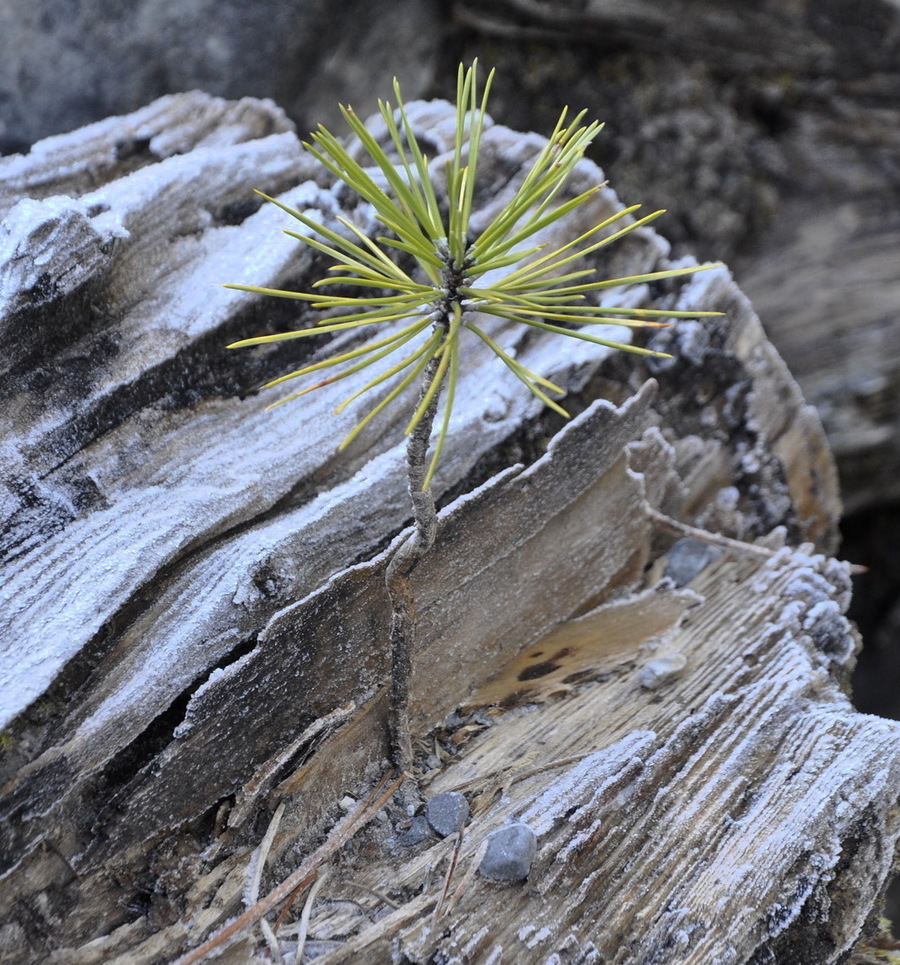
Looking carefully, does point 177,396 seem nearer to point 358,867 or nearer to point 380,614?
point 380,614

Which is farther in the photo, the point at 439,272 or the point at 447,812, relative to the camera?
the point at 447,812

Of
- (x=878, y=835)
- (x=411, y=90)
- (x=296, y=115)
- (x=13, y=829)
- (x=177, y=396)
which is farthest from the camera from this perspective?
(x=411, y=90)

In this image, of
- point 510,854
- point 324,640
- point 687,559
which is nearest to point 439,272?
point 324,640

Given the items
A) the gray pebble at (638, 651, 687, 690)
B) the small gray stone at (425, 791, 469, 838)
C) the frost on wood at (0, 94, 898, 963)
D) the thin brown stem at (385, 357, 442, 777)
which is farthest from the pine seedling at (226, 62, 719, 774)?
the gray pebble at (638, 651, 687, 690)

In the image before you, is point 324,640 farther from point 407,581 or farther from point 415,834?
point 415,834

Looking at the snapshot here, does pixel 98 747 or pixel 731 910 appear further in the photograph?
pixel 731 910

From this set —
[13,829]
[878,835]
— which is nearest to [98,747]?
[13,829]
